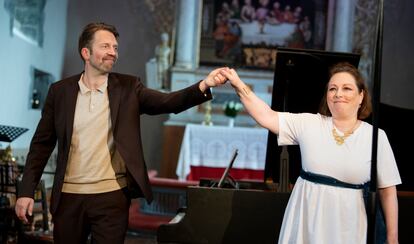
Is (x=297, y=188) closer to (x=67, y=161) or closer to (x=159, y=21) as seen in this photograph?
(x=67, y=161)

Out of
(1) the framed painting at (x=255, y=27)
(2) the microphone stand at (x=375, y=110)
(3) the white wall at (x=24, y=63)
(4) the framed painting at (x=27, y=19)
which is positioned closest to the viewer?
(2) the microphone stand at (x=375, y=110)

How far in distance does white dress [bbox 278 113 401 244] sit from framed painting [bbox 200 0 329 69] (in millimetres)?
7733

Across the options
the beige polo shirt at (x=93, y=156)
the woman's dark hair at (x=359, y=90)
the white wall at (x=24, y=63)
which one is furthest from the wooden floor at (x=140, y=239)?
the woman's dark hair at (x=359, y=90)

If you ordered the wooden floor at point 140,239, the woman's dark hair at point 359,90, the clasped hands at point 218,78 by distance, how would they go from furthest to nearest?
the wooden floor at point 140,239 < the clasped hands at point 218,78 < the woman's dark hair at point 359,90

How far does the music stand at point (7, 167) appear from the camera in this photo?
4.74 m

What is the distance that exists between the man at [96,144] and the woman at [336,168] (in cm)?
46

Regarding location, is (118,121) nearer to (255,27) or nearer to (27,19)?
(27,19)

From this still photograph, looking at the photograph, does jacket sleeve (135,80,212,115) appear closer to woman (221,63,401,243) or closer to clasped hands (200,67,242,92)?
clasped hands (200,67,242,92)

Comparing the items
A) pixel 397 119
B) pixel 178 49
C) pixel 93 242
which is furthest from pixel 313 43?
pixel 93 242

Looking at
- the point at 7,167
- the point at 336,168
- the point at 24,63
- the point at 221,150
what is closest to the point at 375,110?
the point at 336,168

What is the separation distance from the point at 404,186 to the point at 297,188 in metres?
1.83

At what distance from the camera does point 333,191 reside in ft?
8.11

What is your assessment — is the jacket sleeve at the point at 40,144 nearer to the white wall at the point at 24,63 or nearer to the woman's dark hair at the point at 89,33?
the woman's dark hair at the point at 89,33

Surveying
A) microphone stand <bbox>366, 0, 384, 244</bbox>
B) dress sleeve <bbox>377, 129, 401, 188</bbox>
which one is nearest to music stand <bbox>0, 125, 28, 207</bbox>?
dress sleeve <bbox>377, 129, 401, 188</bbox>
